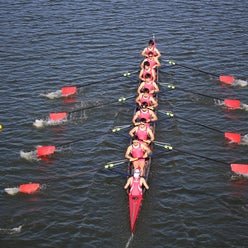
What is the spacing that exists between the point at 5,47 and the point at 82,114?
43.1 ft

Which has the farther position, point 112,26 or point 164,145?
point 112,26

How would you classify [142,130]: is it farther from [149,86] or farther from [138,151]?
[149,86]

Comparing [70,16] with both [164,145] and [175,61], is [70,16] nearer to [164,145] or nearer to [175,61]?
[175,61]

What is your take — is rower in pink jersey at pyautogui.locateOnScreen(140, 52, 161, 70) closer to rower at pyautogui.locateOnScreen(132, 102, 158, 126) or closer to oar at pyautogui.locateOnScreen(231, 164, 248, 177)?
rower at pyautogui.locateOnScreen(132, 102, 158, 126)

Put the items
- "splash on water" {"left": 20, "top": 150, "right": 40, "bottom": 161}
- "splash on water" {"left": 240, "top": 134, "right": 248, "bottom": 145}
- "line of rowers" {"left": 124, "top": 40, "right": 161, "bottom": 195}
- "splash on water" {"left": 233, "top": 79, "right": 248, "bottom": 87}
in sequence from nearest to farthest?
"line of rowers" {"left": 124, "top": 40, "right": 161, "bottom": 195}, "splash on water" {"left": 20, "top": 150, "right": 40, "bottom": 161}, "splash on water" {"left": 240, "top": 134, "right": 248, "bottom": 145}, "splash on water" {"left": 233, "top": 79, "right": 248, "bottom": 87}

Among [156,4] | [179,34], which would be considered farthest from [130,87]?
[156,4]

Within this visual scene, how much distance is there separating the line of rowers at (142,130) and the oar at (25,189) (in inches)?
174

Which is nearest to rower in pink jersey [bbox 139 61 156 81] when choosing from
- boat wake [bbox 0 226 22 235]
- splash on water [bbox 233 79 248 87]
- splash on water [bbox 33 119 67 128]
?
splash on water [bbox 233 79 248 87]

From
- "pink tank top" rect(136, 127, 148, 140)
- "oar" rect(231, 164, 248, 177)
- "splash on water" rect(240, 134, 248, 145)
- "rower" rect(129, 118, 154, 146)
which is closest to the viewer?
"oar" rect(231, 164, 248, 177)

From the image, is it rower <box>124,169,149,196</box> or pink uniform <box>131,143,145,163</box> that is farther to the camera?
pink uniform <box>131,143,145,163</box>

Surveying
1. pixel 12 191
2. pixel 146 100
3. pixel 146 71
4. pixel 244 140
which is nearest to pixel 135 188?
pixel 12 191

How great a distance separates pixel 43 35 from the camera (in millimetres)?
40219

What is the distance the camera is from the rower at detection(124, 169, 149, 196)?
2031cm

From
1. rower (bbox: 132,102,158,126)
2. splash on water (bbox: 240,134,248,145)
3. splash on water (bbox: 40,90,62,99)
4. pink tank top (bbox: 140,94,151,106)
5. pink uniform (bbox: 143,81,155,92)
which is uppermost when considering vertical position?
pink uniform (bbox: 143,81,155,92)
